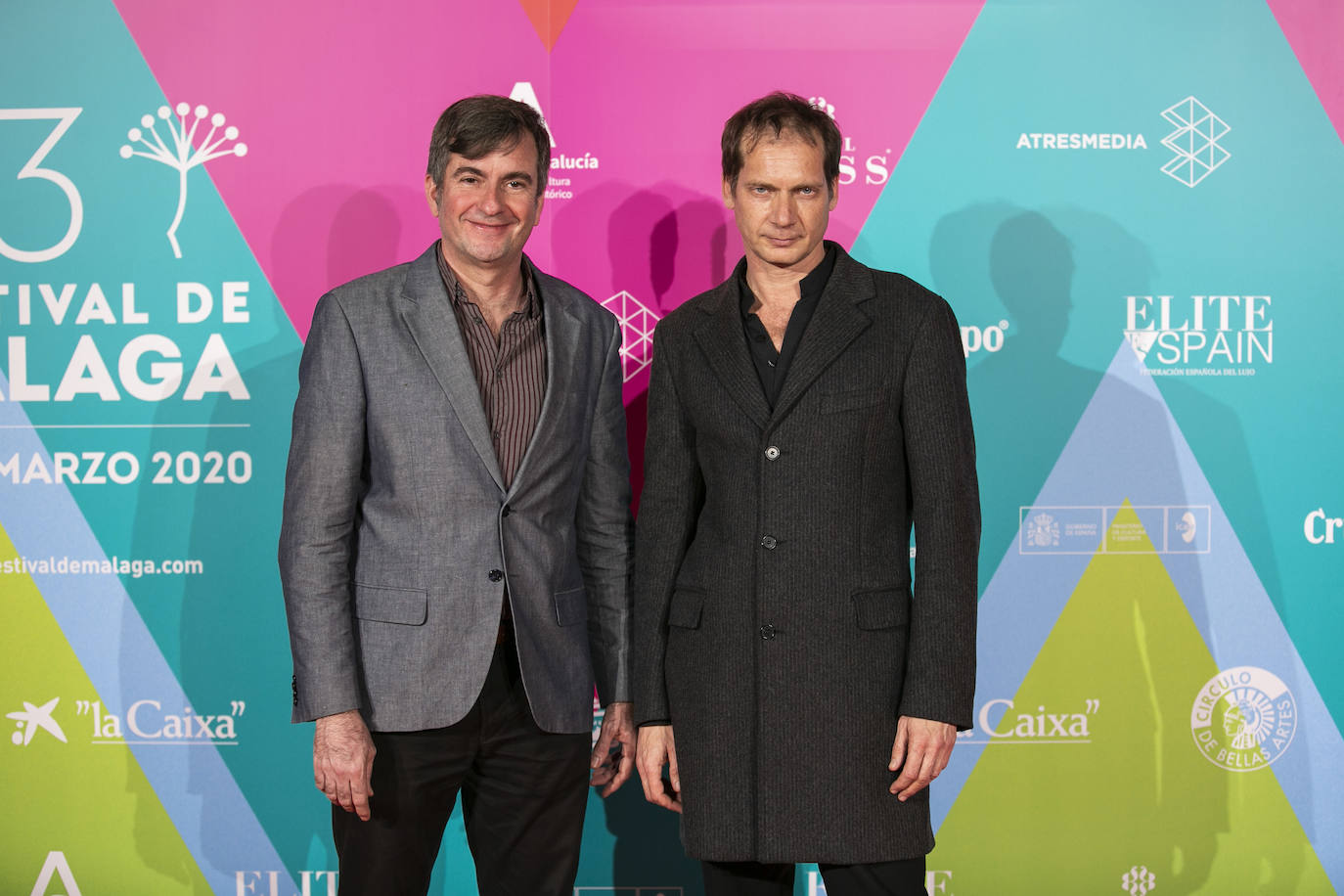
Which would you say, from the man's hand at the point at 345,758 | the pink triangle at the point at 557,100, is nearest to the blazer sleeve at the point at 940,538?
the man's hand at the point at 345,758

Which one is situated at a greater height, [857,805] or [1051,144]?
[1051,144]

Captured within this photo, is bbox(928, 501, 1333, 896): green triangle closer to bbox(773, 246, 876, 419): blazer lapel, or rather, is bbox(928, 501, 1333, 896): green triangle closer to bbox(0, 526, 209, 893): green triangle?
bbox(773, 246, 876, 419): blazer lapel

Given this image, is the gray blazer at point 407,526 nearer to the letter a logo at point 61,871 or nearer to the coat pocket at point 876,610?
the coat pocket at point 876,610

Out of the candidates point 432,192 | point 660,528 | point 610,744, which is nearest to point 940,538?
point 660,528

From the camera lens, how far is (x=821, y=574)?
189 cm

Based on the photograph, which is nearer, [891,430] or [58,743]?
[891,430]

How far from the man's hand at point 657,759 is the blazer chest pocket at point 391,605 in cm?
49

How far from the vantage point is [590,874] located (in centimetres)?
304

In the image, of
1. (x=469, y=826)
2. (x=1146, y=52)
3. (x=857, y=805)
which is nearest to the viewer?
(x=857, y=805)

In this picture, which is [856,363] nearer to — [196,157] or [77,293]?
[196,157]

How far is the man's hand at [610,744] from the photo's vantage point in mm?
2250

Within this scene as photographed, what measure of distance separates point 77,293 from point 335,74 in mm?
939

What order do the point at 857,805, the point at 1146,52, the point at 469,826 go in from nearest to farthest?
the point at 857,805 < the point at 469,826 < the point at 1146,52

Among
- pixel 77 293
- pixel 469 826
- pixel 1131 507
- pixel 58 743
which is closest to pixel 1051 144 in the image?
pixel 1131 507
